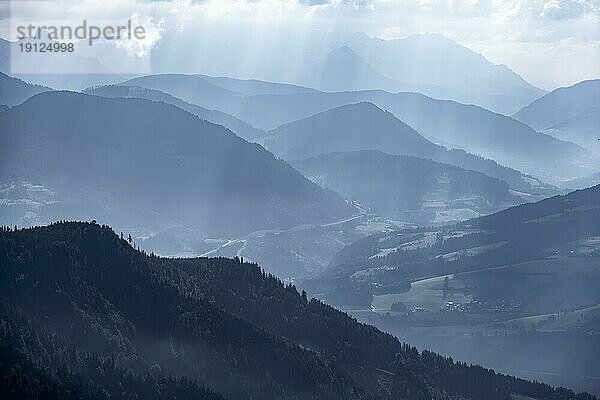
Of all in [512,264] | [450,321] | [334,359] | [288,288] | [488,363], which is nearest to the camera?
[334,359]

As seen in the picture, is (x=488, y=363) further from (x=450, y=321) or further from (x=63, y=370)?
(x=63, y=370)

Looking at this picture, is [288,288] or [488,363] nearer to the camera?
[288,288]

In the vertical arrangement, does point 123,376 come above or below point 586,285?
below

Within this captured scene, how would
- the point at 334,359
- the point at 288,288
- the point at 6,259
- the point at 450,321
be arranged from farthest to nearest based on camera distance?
1. the point at 450,321
2. the point at 288,288
3. the point at 334,359
4. the point at 6,259

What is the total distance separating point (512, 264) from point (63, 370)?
13010 centimetres

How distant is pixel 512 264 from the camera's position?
193 metres

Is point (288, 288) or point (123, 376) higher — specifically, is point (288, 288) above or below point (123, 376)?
above

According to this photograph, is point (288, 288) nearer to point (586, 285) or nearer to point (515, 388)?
point (515, 388)

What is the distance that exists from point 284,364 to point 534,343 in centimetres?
6848

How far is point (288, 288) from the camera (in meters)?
114

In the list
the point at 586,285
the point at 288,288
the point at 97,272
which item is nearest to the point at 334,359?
the point at 288,288

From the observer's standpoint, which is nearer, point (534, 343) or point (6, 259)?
point (6, 259)

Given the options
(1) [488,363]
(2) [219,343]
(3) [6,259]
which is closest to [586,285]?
(1) [488,363]

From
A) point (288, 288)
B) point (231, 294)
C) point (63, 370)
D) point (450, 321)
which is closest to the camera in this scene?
point (63, 370)
